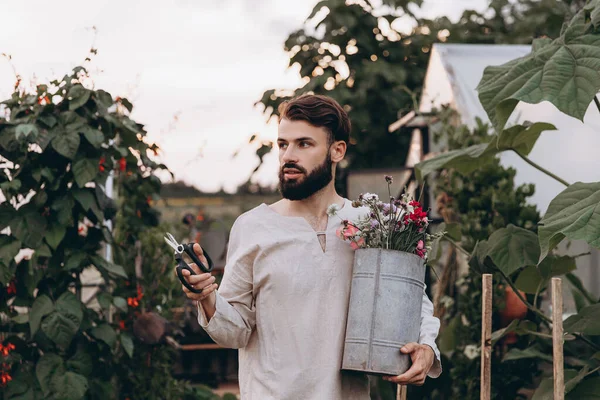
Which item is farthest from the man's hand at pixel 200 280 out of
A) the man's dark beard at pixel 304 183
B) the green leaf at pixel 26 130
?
the green leaf at pixel 26 130

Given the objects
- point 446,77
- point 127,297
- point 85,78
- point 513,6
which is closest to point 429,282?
point 446,77

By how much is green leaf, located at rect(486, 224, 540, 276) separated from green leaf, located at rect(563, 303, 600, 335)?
0.25 m

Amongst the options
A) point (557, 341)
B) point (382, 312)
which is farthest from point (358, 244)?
point (557, 341)

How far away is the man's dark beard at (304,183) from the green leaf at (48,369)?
195cm

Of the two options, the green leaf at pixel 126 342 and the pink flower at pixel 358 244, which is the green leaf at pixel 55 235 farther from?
the pink flower at pixel 358 244

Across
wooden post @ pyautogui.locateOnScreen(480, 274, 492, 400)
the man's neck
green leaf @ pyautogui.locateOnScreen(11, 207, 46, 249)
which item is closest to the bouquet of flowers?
the man's neck

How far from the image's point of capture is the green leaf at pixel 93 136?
402cm

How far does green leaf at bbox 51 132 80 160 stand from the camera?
3945 mm

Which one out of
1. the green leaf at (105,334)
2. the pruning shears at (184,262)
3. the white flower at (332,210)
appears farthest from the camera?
the green leaf at (105,334)

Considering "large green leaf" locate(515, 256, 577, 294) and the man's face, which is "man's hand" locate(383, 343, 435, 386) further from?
"large green leaf" locate(515, 256, 577, 294)

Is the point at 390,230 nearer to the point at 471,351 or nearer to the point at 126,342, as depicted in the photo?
the point at 126,342

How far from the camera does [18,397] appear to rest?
4004 millimetres

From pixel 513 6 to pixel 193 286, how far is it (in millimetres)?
11969

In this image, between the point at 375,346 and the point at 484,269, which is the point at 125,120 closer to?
the point at 484,269
